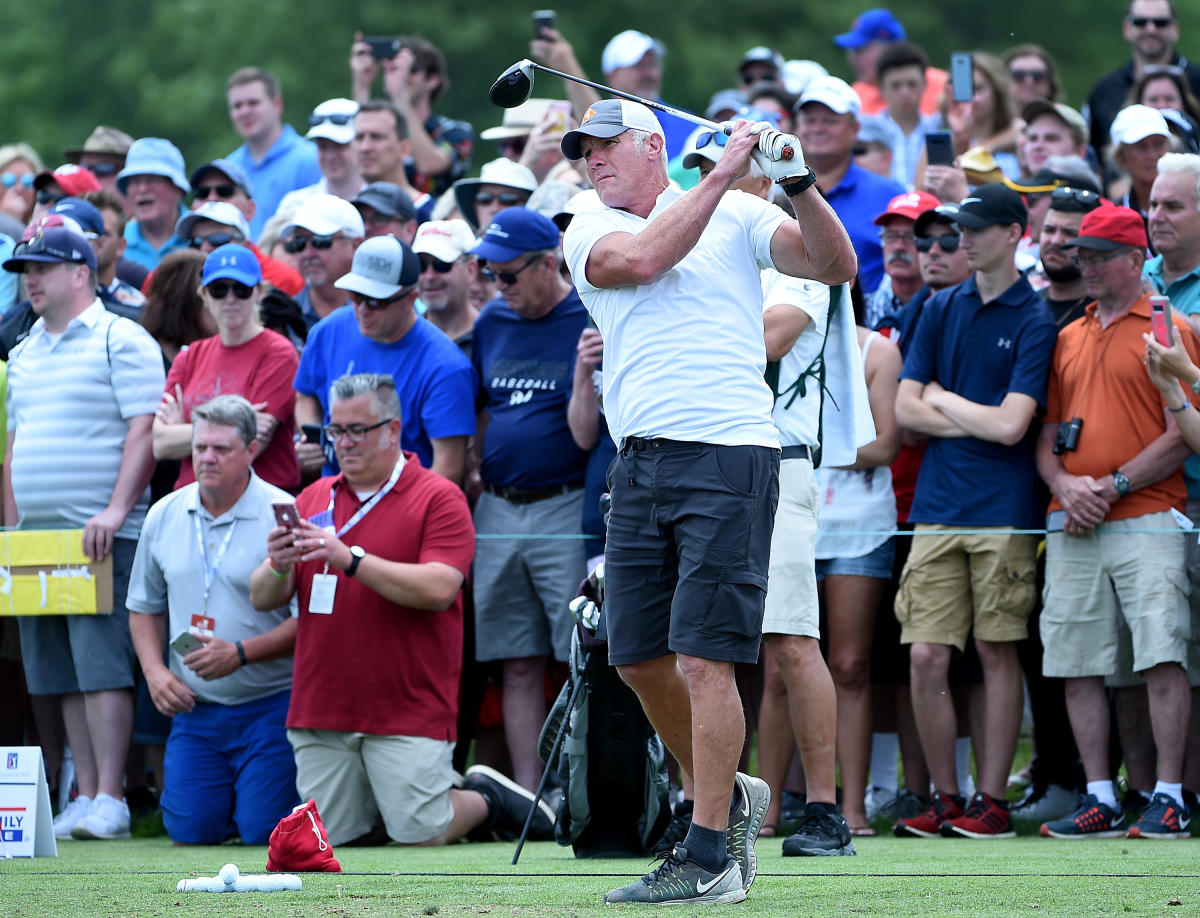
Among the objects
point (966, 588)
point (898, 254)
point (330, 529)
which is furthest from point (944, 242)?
point (330, 529)

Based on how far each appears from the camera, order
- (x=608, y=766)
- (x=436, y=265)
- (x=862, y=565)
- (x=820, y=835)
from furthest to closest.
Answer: (x=436, y=265) → (x=862, y=565) → (x=608, y=766) → (x=820, y=835)

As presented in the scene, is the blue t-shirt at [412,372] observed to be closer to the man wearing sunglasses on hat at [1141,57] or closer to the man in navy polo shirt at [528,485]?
the man in navy polo shirt at [528,485]

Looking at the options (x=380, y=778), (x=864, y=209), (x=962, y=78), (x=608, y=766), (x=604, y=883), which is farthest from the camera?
(x=962, y=78)

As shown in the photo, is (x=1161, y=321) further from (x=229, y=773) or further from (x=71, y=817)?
(x=71, y=817)

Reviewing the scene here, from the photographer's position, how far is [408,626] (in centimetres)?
827

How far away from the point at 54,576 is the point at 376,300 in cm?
198

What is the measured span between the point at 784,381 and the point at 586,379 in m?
1.72

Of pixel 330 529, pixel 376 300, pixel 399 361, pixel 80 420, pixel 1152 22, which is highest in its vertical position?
pixel 1152 22

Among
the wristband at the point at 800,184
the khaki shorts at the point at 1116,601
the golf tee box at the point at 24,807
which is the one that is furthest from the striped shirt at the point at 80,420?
the wristband at the point at 800,184

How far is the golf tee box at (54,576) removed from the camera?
902 centimetres

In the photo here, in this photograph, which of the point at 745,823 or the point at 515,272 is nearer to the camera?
the point at 745,823

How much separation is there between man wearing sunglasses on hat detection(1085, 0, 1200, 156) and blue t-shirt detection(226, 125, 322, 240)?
16.2 ft

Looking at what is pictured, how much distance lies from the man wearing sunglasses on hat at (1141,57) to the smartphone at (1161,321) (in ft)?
13.9

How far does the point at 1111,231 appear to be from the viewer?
316 inches
